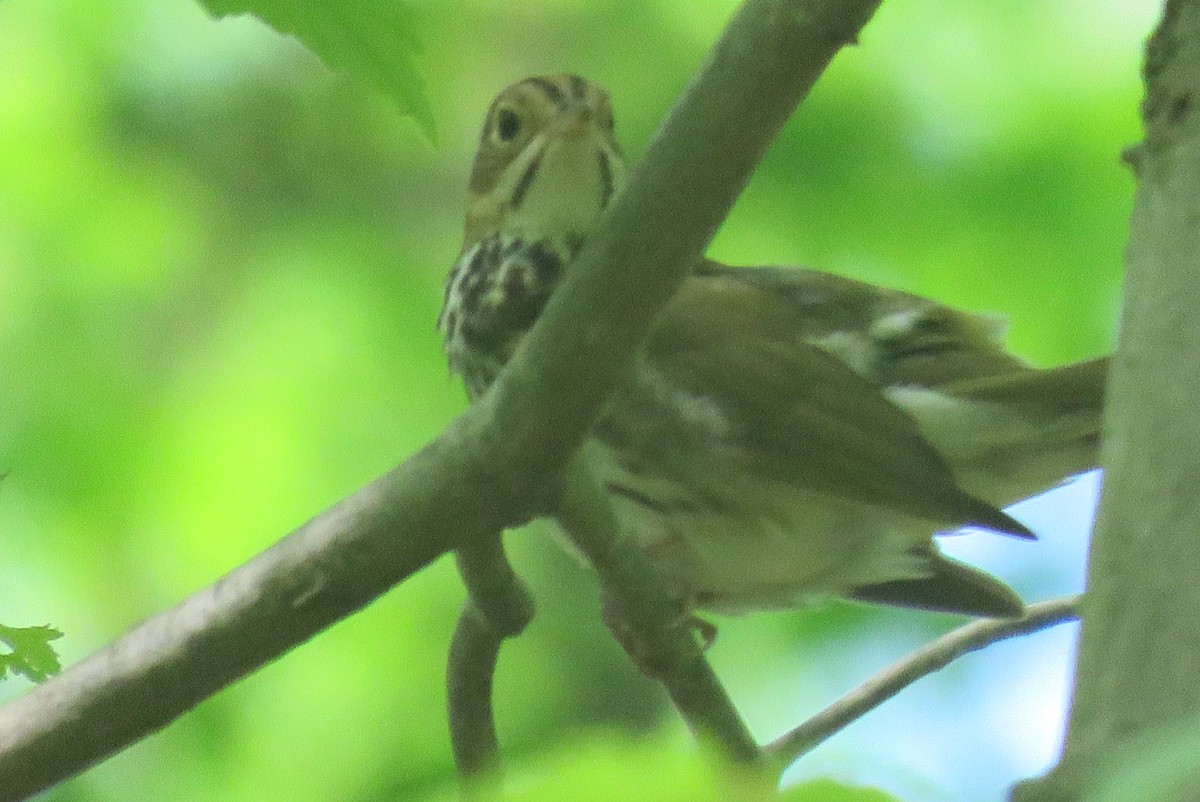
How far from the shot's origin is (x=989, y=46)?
3.21 metres

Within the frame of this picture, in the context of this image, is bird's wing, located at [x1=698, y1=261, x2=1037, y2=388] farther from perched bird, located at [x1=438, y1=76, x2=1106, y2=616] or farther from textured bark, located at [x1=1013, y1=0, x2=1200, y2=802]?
textured bark, located at [x1=1013, y1=0, x2=1200, y2=802]

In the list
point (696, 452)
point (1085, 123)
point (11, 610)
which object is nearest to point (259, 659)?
point (696, 452)

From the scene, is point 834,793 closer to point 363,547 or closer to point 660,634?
point 363,547

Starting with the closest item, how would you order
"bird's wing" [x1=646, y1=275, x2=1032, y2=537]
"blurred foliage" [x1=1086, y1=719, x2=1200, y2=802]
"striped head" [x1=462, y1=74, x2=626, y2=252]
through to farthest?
"blurred foliage" [x1=1086, y1=719, x2=1200, y2=802] → "bird's wing" [x1=646, y1=275, x2=1032, y2=537] → "striped head" [x1=462, y1=74, x2=626, y2=252]

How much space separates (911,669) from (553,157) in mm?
950

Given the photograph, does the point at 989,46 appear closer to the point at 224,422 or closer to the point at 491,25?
the point at 491,25

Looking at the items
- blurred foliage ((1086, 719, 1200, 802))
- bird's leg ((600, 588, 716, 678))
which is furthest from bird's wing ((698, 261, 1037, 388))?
blurred foliage ((1086, 719, 1200, 802))

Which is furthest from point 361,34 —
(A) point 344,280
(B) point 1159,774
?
(A) point 344,280

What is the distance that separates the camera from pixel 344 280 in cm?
319

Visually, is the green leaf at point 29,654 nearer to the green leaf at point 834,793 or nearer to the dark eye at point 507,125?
the green leaf at point 834,793

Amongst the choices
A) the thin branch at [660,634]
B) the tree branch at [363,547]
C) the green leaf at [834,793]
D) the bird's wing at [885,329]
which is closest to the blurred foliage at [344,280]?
the bird's wing at [885,329]

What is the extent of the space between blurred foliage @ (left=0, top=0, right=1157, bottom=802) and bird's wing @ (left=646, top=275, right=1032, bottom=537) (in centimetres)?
72

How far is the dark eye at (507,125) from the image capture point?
2455 mm

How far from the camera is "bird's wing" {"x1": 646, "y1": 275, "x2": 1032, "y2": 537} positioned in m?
2.15
